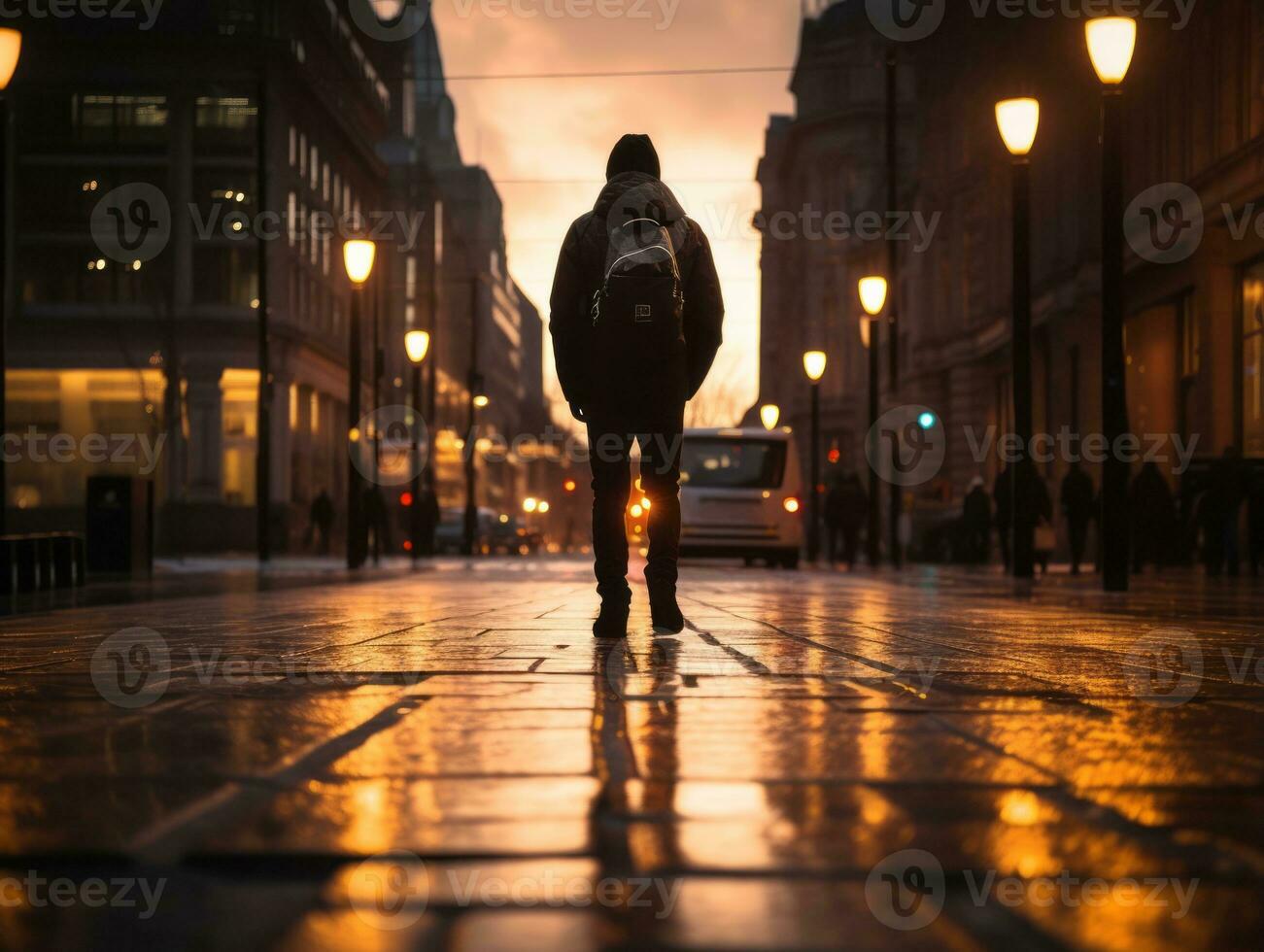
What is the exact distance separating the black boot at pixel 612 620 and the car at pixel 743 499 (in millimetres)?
20771

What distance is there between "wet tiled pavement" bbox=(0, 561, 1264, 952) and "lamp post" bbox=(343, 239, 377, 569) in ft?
56.5

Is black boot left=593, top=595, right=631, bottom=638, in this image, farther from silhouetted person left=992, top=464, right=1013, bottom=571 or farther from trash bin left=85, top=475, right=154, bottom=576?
silhouetted person left=992, top=464, right=1013, bottom=571

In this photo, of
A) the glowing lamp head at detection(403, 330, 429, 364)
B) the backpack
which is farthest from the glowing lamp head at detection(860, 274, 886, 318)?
the backpack

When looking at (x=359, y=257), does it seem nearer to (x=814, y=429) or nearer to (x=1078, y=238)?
(x=814, y=429)

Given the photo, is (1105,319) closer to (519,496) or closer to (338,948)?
(338,948)

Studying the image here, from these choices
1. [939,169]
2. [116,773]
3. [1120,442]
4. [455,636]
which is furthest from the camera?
[939,169]

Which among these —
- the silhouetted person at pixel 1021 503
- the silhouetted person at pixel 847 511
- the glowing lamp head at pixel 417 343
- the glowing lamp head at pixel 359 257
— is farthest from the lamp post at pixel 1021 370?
the glowing lamp head at pixel 417 343

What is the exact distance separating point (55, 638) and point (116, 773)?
4.14m

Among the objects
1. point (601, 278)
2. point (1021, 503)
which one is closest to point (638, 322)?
point (601, 278)

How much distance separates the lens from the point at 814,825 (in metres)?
2.35

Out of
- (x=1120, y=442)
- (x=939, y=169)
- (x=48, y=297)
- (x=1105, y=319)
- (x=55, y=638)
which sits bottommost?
(x=55, y=638)

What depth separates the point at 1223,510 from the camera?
20438 mm

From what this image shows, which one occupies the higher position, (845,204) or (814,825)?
(845,204)

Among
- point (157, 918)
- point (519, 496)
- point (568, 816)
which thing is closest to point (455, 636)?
point (568, 816)
